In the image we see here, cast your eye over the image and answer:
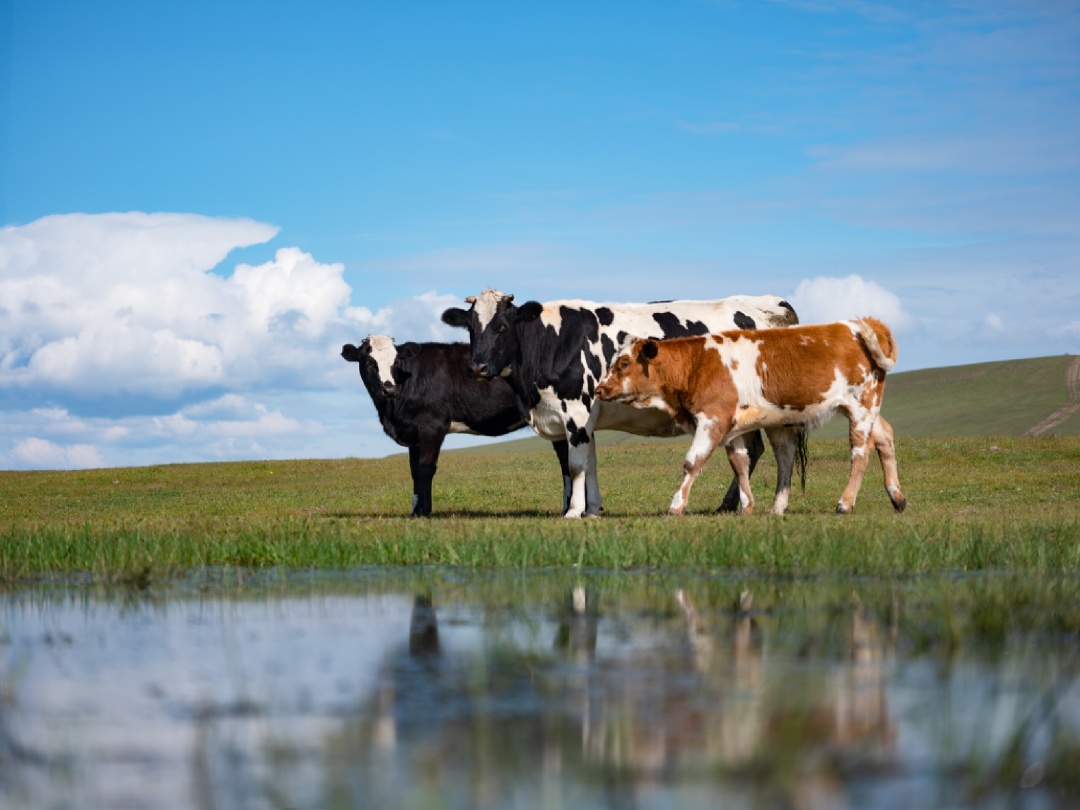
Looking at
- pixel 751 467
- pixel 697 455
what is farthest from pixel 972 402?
pixel 697 455

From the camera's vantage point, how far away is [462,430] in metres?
18.4

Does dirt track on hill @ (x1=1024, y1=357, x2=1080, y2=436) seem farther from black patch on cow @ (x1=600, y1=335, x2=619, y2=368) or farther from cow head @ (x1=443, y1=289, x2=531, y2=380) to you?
cow head @ (x1=443, y1=289, x2=531, y2=380)

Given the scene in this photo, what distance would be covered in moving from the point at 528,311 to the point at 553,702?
11.8m

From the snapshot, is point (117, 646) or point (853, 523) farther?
point (853, 523)

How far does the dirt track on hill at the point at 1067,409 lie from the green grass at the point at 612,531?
904 inches

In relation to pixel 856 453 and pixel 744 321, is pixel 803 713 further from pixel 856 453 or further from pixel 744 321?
pixel 744 321

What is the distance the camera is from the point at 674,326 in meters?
17.4

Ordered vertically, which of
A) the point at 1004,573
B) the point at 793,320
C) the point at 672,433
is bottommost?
the point at 1004,573

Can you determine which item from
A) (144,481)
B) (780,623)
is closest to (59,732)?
(780,623)

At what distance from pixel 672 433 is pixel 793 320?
3183 mm

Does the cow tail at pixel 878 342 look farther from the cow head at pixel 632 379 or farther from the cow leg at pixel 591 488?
the cow leg at pixel 591 488

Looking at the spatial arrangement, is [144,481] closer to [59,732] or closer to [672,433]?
[672,433]

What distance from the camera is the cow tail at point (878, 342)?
1575 cm

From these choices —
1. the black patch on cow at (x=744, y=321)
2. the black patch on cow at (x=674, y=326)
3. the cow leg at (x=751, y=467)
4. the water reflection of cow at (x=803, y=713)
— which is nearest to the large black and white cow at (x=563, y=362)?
the black patch on cow at (x=674, y=326)
